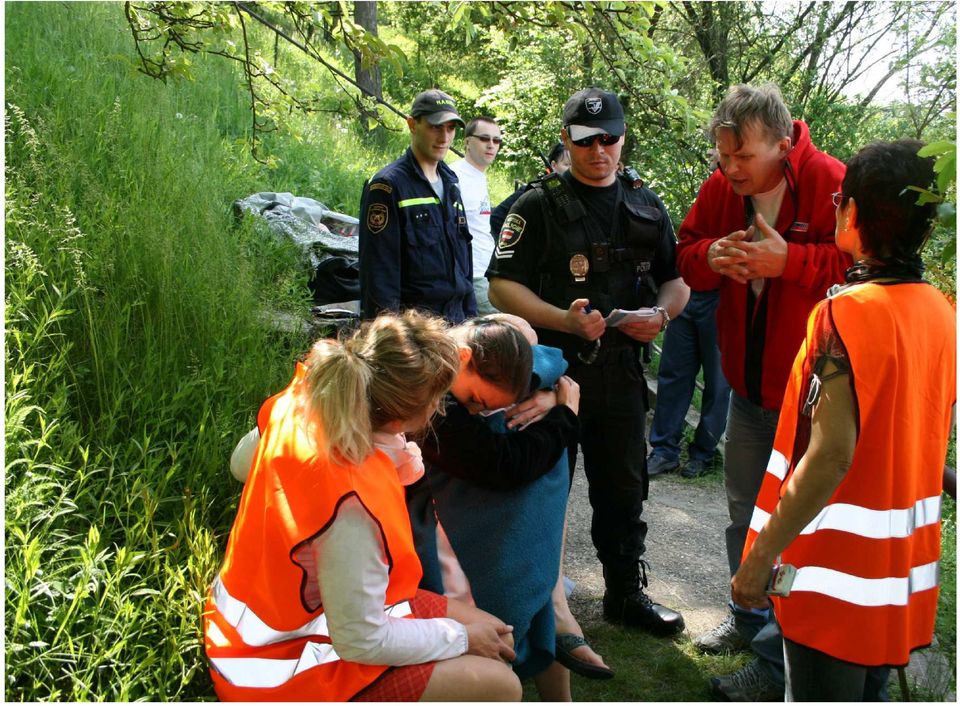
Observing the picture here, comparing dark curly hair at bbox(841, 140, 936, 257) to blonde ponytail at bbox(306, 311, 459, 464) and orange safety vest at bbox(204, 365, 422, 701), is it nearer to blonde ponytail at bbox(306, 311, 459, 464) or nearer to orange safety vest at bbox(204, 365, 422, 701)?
blonde ponytail at bbox(306, 311, 459, 464)

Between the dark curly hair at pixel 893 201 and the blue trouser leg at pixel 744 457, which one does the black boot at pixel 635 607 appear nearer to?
the blue trouser leg at pixel 744 457

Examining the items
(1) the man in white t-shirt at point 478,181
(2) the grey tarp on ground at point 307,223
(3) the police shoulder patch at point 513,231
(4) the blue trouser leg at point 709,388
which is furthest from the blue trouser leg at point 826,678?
(2) the grey tarp on ground at point 307,223

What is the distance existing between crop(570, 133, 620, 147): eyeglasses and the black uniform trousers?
860 mm

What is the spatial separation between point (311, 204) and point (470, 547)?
5.13m

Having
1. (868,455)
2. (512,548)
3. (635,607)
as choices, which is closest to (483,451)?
(512,548)

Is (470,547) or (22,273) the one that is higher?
(22,273)

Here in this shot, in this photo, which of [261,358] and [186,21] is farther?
[186,21]

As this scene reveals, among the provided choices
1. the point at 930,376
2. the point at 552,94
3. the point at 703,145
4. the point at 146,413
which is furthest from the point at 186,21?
the point at 552,94

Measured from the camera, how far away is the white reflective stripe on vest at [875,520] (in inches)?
86.4

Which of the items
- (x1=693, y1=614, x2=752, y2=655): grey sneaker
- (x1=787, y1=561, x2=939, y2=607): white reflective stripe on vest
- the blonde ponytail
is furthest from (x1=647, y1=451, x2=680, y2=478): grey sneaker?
the blonde ponytail

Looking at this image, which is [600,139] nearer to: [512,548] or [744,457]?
[744,457]

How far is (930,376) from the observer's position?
2.20m

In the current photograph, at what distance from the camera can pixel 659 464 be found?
6070 millimetres

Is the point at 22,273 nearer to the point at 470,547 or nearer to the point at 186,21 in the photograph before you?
the point at 186,21
